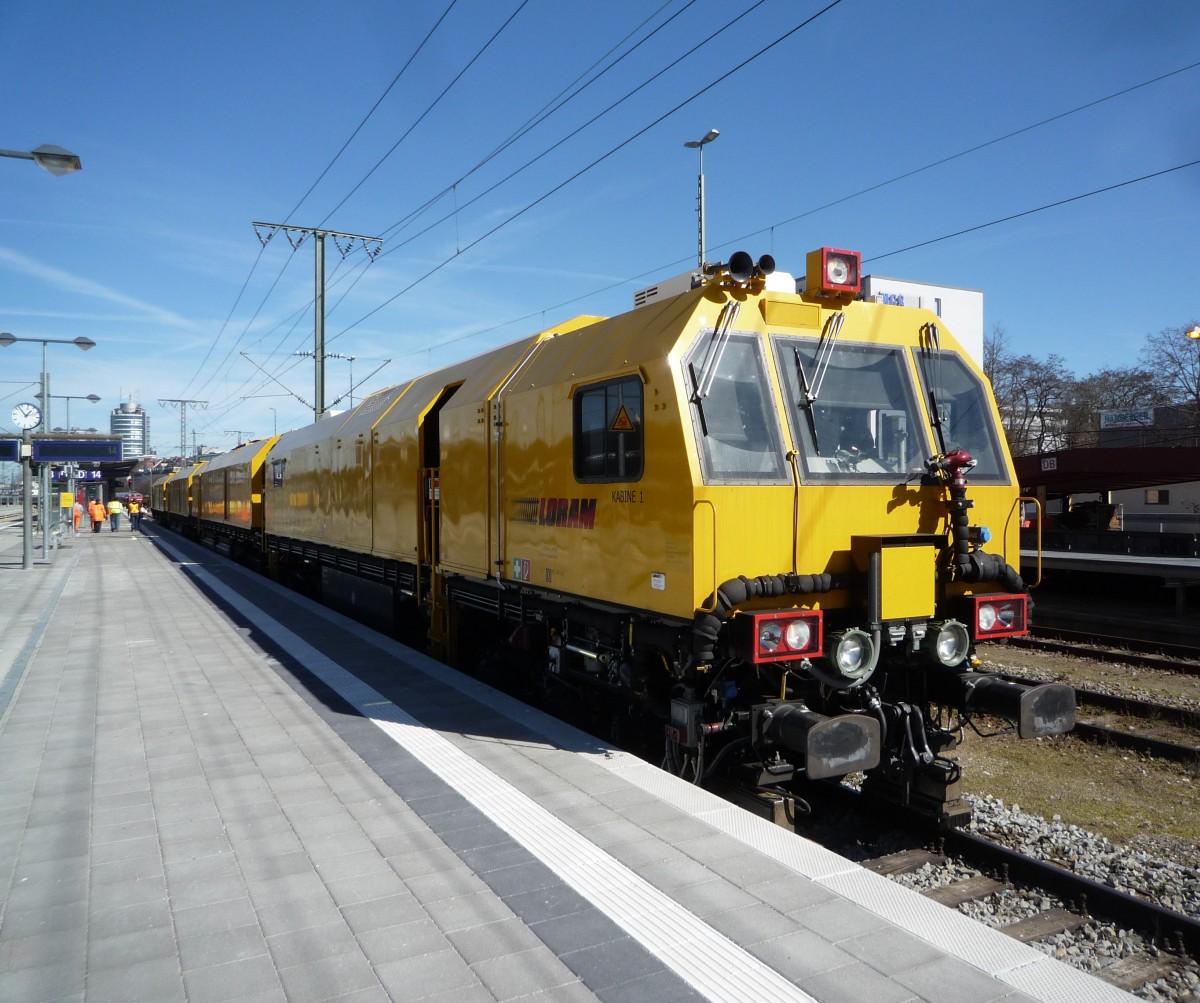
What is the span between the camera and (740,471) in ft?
15.7

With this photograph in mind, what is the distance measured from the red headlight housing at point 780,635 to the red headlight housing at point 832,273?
6.67 feet

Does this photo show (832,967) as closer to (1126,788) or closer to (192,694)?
(1126,788)

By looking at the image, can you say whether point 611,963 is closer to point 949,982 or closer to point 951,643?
point 949,982

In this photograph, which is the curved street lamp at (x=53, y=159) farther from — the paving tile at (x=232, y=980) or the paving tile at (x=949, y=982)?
the paving tile at (x=949, y=982)

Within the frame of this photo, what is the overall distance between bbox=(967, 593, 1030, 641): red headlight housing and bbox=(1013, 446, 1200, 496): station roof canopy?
1429 centimetres

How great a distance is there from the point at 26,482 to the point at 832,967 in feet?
67.8

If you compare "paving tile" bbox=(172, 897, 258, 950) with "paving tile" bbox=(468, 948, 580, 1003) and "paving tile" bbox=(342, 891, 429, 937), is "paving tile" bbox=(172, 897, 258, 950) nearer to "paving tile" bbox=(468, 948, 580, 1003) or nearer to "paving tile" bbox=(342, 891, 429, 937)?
"paving tile" bbox=(342, 891, 429, 937)

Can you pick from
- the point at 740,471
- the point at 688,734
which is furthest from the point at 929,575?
the point at 688,734

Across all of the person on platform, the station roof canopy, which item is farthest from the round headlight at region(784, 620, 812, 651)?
the person on platform

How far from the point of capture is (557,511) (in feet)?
19.7

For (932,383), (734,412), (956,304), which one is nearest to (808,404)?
(734,412)

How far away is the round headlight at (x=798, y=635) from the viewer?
4.60m

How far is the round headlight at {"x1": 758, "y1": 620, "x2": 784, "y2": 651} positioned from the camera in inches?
→ 177

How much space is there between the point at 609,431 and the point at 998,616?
2635mm
